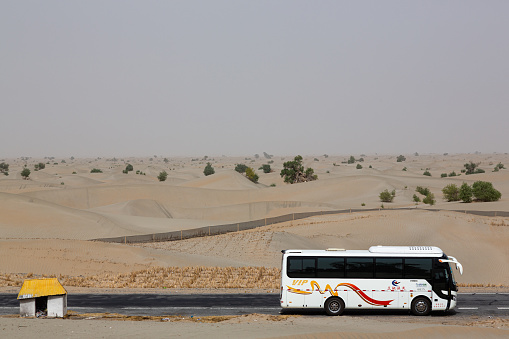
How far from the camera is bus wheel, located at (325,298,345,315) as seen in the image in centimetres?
2336

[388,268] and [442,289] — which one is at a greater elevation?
[388,268]

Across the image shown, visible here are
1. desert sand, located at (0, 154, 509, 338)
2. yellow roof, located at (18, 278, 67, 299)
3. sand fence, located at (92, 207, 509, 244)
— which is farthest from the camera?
sand fence, located at (92, 207, 509, 244)

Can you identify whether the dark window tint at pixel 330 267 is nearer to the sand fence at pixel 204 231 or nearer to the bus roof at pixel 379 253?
the bus roof at pixel 379 253

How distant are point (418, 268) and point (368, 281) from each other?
2137 mm

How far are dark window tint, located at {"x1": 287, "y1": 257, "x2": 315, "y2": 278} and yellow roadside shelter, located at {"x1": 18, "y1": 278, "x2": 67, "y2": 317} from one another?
29.4 ft

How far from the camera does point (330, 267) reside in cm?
2361

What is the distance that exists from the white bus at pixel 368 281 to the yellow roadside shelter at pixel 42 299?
8708mm

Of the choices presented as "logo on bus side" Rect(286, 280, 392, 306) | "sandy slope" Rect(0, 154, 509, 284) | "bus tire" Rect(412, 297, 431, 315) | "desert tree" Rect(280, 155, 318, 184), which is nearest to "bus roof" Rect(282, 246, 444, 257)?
"logo on bus side" Rect(286, 280, 392, 306)

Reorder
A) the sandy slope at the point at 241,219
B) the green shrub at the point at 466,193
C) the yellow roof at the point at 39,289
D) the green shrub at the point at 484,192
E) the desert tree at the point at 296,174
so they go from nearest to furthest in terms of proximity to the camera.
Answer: the yellow roof at the point at 39,289
the sandy slope at the point at 241,219
the green shrub at the point at 484,192
the green shrub at the point at 466,193
the desert tree at the point at 296,174

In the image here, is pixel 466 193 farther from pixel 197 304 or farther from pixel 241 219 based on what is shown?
pixel 197 304

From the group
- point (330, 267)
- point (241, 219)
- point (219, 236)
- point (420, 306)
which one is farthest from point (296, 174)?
point (420, 306)

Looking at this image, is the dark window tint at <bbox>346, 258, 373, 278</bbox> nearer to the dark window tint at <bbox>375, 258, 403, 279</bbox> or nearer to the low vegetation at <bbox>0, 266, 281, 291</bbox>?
the dark window tint at <bbox>375, 258, 403, 279</bbox>

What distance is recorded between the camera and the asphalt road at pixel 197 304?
24922 mm

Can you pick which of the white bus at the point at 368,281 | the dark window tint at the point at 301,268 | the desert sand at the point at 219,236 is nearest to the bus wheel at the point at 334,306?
the white bus at the point at 368,281
